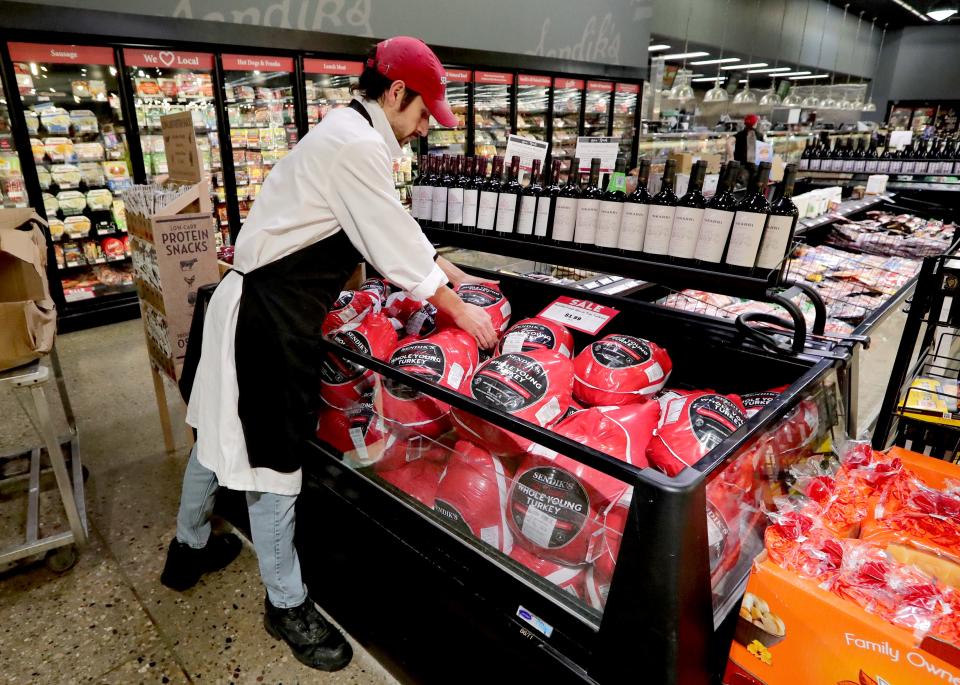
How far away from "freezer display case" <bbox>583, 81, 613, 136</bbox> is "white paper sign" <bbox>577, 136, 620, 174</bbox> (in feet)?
21.4

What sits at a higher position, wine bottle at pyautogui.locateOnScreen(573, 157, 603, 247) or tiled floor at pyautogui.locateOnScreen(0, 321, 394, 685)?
wine bottle at pyautogui.locateOnScreen(573, 157, 603, 247)

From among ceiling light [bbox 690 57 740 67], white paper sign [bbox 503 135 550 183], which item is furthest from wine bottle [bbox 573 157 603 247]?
ceiling light [bbox 690 57 740 67]

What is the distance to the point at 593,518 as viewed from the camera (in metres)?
1.24

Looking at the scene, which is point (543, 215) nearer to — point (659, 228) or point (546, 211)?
point (546, 211)

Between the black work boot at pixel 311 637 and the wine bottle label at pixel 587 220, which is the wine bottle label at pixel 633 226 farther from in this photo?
the black work boot at pixel 311 637

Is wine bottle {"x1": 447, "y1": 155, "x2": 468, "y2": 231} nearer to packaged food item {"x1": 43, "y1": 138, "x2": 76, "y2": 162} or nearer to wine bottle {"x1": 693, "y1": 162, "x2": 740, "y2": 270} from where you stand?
wine bottle {"x1": 693, "y1": 162, "x2": 740, "y2": 270}

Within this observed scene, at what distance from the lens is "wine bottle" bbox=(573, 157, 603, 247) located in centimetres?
192

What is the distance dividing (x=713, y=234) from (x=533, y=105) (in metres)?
6.87

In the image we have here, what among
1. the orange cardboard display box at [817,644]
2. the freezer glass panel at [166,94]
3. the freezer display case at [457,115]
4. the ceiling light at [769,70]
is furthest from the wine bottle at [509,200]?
the ceiling light at [769,70]

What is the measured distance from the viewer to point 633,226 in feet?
5.98

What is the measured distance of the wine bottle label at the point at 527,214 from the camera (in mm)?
2093

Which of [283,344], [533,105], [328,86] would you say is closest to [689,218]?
[283,344]

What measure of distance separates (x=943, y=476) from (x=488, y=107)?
7.11 m

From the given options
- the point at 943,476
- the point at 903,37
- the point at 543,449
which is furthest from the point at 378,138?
the point at 903,37
